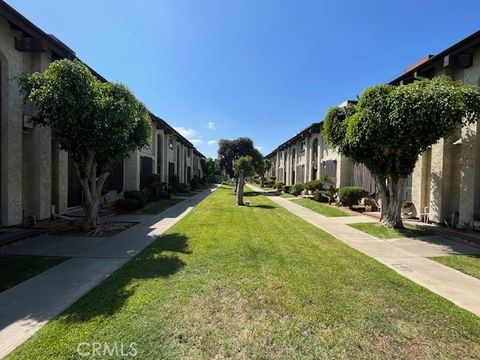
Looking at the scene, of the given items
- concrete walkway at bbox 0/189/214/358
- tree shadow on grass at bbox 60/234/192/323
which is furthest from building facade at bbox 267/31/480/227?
concrete walkway at bbox 0/189/214/358

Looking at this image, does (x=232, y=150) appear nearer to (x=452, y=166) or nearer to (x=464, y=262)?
(x=452, y=166)

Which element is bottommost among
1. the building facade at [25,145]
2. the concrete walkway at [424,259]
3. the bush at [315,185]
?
the concrete walkway at [424,259]

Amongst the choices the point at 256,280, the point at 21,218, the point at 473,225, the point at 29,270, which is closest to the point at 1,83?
the point at 21,218

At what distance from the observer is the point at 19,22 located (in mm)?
7906

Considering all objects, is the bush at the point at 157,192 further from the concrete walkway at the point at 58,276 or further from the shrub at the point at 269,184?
the shrub at the point at 269,184

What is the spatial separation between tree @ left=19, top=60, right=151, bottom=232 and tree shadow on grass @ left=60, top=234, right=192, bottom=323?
10.2ft

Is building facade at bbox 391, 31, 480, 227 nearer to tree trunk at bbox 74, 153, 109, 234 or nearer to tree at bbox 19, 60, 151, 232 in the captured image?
tree at bbox 19, 60, 151, 232

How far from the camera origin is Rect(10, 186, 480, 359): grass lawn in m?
3.03

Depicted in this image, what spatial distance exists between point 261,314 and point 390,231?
25.2ft

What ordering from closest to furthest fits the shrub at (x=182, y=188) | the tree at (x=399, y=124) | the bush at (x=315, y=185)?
1. the tree at (x=399, y=124)
2. the bush at (x=315, y=185)
3. the shrub at (x=182, y=188)

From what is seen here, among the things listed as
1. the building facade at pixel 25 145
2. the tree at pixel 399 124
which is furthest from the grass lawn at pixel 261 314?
the building facade at pixel 25 145

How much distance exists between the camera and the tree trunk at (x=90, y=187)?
8.67 meters

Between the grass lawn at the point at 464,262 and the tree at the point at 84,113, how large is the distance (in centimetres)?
874

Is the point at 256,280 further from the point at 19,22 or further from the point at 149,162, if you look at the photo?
the point at 149,162
